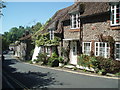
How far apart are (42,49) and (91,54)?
38.6 feet

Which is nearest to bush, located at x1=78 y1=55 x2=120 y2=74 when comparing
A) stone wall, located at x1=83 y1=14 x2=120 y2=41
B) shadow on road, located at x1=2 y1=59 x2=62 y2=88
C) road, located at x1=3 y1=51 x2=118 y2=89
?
road, located at x1=3 y1=51 x2=118 y2=89

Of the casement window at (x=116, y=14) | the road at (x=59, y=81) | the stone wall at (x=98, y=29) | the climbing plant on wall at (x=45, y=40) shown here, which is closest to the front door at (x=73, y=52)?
the stone wall at (x=98, y=29)

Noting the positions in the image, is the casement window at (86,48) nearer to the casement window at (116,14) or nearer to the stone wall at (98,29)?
the stone wall at (98,29)

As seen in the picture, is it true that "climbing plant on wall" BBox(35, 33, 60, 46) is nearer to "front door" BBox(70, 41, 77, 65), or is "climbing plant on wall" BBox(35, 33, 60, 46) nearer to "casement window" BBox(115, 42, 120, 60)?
"front door" BBox(70, 41, 77, 65)

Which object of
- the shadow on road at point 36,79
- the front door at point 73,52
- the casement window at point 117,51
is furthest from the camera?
the front door at point 73,52

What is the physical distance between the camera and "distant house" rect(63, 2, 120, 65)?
13.5 metres

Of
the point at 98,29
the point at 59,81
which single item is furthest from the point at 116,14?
the point at 59,81

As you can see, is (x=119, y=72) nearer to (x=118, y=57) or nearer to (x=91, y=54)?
(x=118, y=57)

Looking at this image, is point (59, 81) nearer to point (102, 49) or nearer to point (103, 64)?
point (103, 64)

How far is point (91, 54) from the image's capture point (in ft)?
50.2

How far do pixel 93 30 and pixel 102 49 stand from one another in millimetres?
2284

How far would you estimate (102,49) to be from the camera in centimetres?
1459

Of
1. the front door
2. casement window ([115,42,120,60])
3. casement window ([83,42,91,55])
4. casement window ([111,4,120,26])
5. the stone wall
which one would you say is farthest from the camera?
the front door

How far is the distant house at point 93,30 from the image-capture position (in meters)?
13.5
